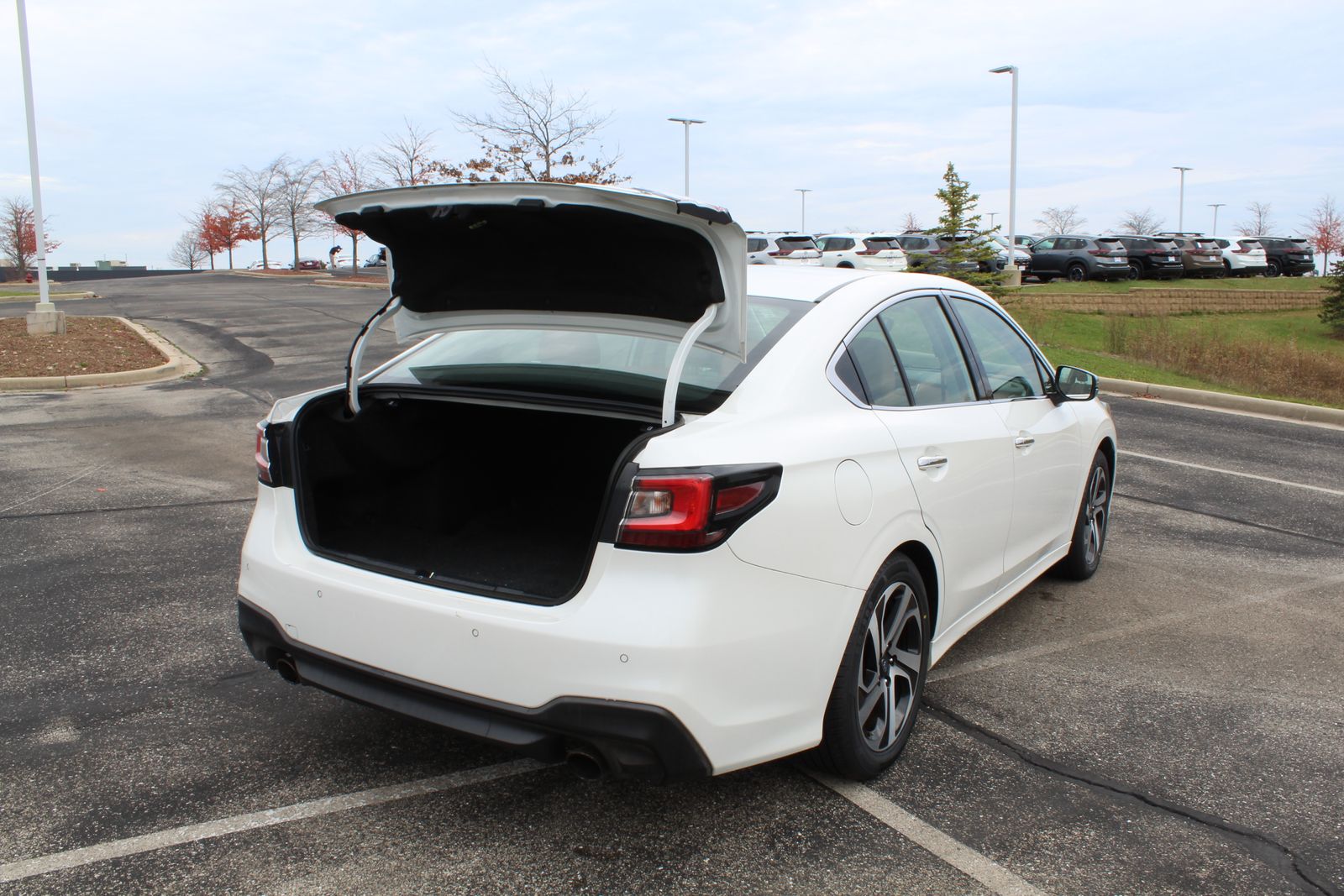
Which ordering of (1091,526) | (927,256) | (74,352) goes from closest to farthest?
(1091,526), (74,352), (927,256)

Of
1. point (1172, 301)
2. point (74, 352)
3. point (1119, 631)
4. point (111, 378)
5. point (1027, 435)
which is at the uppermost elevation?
point (1172, 301)

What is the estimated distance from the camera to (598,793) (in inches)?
127

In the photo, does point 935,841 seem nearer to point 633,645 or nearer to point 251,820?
point 633,645

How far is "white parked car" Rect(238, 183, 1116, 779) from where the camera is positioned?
2.66 m

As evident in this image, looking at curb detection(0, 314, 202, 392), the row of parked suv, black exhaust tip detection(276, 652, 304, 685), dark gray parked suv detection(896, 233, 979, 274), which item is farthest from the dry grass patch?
the row of parked suv

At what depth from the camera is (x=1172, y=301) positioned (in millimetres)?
30953

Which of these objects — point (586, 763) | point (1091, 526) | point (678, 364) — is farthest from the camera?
point (1091, 526)

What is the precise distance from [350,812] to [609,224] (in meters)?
1.83

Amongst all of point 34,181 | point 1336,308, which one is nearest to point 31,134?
point 34,181

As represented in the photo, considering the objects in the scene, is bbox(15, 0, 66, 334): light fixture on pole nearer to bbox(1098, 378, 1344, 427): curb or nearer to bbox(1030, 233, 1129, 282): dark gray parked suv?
bbox(1098, 378, 1344, 427): curb

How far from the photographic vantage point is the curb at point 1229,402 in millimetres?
12242

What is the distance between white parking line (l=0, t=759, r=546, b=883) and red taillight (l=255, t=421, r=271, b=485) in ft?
3.28

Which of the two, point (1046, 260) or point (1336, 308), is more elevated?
point (1046, 260)

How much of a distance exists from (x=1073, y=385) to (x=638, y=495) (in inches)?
117
